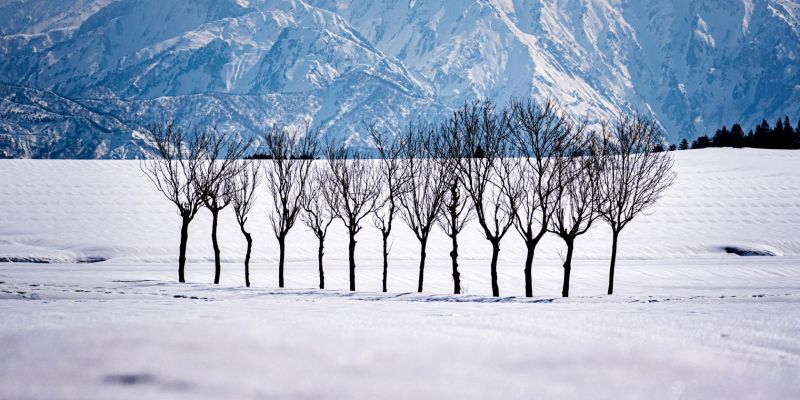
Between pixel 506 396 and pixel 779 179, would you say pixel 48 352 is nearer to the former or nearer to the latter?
pixel 506 396

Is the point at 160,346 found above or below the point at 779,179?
below

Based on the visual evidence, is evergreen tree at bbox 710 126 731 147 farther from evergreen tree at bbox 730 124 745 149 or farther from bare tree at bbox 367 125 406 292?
bare tree at bbox 367 125 406 292

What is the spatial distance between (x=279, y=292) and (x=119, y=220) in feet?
109

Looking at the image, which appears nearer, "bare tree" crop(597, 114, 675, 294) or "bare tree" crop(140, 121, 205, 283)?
"bare tree" crop(597, 114, 675, 294)

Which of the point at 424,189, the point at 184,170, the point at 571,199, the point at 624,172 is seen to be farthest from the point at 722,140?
the point at 184,170

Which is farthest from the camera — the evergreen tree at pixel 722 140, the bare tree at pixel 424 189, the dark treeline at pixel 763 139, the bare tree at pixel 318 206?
the evergreen tree at pixel 722 140

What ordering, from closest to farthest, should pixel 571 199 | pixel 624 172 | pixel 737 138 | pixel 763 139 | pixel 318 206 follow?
1. pixel 571 199
2. pixel 624 172
3. pixel 318 206
4. pixel 763 139
5. pixel 737 138

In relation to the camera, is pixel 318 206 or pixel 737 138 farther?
pixel 737 138

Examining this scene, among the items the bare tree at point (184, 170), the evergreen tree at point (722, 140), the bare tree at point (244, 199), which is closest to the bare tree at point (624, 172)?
the bare tree at point (244, 199)

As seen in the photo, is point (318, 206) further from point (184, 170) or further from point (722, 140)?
point (722, 140)

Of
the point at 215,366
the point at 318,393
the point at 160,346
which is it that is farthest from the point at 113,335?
the point at 318,393

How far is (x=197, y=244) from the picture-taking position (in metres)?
44.6

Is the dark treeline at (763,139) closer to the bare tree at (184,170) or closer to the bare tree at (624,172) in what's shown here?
the bare tree at (624,172)

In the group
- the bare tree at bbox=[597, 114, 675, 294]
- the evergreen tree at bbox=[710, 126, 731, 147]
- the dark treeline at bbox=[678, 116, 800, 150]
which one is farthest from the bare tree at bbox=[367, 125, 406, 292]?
the evergreen tree at bbox=[710, 126, 731, 147]
